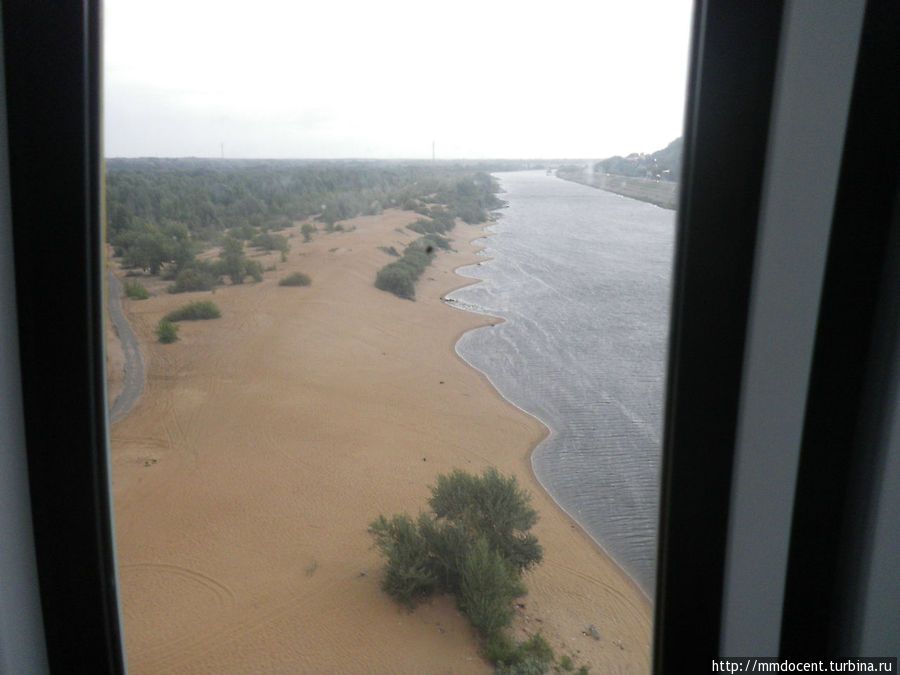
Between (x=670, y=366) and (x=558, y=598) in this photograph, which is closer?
(x=670, y=366)

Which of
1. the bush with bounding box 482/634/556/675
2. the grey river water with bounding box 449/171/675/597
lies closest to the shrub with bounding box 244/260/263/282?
the grey river water with bounding box 449/171/675/597

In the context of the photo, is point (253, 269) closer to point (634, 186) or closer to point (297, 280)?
point (297, 280)

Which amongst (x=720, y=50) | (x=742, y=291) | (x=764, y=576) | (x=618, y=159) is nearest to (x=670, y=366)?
(x=742, y=291)

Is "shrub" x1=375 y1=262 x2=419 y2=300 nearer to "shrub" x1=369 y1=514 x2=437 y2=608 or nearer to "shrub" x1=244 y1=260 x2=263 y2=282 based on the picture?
Result: "shrub" x1=244 y1=260 x2=263 y2=282

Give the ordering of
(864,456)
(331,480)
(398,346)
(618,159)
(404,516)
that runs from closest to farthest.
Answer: (864,456) → (618,159) → (404,516) → (331,480) → (398,346)

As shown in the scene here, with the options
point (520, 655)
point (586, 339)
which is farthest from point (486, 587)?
point (586, 339)

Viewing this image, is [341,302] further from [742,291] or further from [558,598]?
[742,291]
